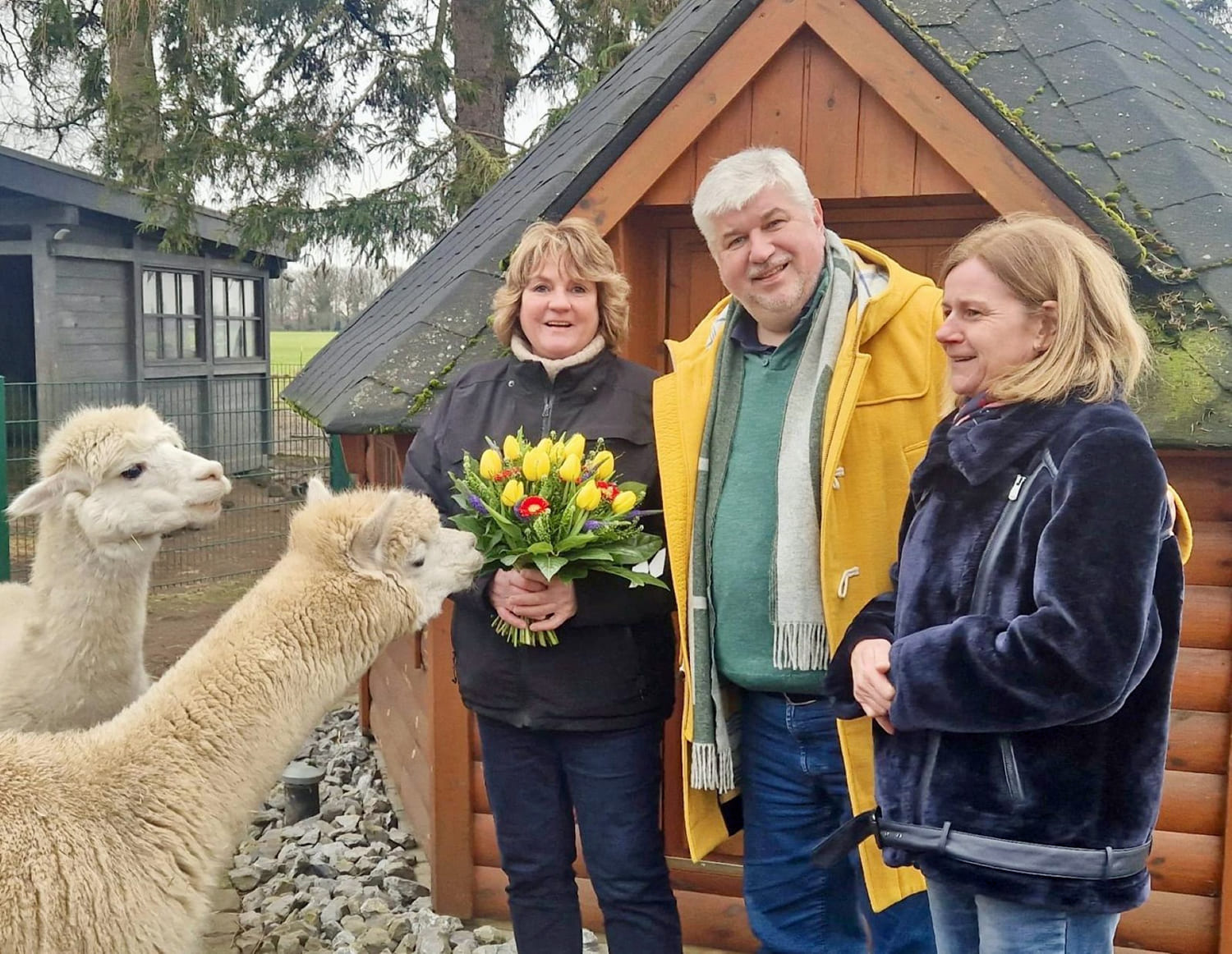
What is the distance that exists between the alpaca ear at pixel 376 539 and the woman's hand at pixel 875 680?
3.74 ft

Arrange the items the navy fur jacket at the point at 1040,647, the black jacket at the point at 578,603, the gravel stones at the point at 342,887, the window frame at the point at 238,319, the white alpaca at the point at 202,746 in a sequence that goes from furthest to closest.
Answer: the window frame at the point at 238,319 < the gravel stones at the point at 342,887 < the black jacket at the point at 578,603 < the white alpaca at the point at 202,746 < the navy fur jacket at the point at 1040,647

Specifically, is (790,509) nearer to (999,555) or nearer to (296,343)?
(999,555)

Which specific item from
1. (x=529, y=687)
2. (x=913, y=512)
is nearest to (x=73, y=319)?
(x=529, y=687)

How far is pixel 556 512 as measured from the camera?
8.04ft

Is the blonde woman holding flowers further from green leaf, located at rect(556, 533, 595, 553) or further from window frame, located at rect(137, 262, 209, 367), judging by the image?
window frame, located at rect(137, 262, 209, 367)

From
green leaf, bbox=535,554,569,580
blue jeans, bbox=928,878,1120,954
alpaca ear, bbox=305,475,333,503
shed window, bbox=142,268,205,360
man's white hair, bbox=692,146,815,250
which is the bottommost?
blue jeans, bbox=928,878,1120,954

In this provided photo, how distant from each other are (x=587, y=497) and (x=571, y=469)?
0.08 meters

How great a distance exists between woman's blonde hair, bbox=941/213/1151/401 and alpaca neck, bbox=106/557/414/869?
154cm

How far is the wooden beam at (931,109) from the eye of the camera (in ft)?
10.2

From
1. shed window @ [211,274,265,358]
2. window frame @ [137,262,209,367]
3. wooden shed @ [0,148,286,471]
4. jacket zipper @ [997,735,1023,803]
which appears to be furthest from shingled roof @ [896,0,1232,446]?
shed window @ [211,274,265,358]

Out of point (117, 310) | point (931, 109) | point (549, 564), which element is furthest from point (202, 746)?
point (117, 310)

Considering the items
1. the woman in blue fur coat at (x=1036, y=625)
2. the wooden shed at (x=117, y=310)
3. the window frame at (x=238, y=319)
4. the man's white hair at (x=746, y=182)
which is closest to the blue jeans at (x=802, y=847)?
the woman in blue fur coat at (x=1036, y=625)

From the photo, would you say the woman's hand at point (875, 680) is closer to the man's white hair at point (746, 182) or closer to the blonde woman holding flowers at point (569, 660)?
the blonde woman holding flowers at point (569, 660)

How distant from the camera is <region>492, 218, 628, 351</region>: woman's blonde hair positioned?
267 centimetres
